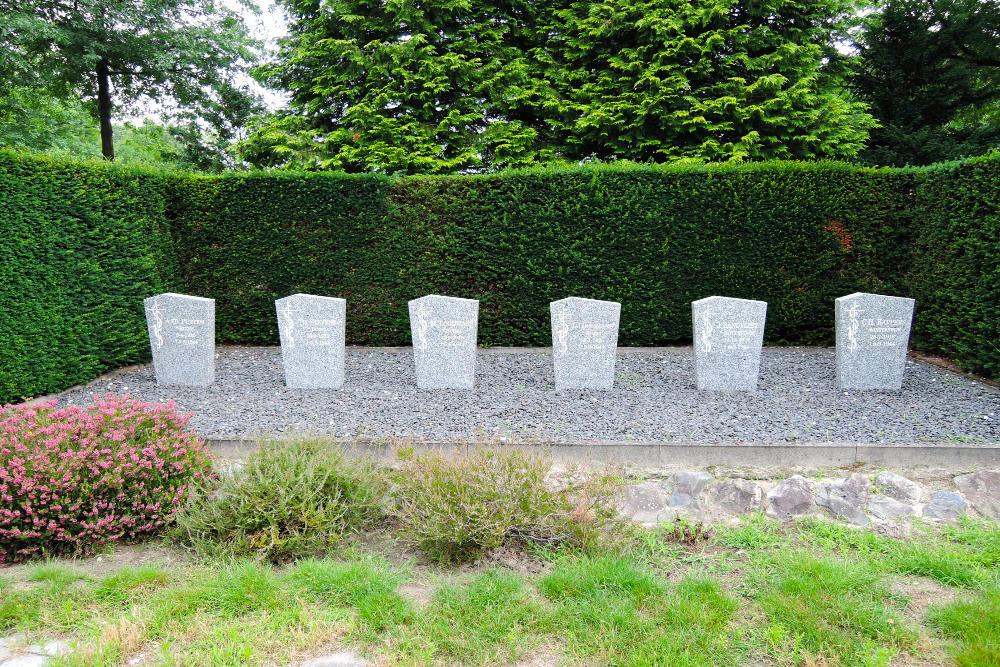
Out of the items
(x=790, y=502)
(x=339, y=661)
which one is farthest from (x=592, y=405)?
(x=339, y=661)

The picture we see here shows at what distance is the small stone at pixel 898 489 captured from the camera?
4105mm

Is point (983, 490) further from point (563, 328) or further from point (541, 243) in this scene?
point (541, 243)

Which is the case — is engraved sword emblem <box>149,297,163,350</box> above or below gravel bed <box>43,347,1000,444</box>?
above

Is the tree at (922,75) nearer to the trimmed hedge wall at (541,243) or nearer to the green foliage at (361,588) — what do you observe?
the trimmed hedge wall at (541,243)

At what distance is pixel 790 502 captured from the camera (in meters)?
3.78

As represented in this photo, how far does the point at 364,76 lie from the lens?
45.9 ft

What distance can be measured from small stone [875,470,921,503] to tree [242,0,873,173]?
29.2 ft

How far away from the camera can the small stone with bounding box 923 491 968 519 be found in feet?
12.3

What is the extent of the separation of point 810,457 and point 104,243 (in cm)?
866

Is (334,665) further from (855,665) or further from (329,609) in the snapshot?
(855,665)

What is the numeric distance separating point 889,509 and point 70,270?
8.81m

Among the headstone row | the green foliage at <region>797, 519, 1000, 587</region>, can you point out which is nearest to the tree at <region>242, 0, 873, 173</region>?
the headstone row

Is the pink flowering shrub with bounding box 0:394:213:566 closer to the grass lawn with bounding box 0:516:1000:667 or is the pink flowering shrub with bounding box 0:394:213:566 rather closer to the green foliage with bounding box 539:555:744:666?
the grass lawn with bounding box 0:516:1000:667

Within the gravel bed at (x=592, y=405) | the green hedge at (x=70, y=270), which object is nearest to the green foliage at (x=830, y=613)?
the gravel bed at (x=592, y=405)
